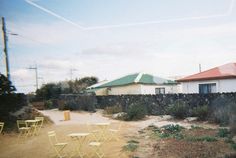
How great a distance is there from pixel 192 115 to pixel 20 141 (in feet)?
31.7

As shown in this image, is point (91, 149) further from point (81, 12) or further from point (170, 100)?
point (170, 100)

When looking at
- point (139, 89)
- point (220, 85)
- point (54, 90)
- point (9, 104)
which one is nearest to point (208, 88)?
point (220, 85)

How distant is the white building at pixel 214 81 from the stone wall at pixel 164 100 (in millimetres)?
3313

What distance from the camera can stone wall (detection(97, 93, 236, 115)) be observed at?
16.1 m

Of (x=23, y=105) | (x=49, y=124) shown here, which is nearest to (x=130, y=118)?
(x=49, y=124)

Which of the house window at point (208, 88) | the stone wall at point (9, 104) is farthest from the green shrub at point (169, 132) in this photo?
the house window at point (208, 88)

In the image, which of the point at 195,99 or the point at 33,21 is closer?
the point at 33,21

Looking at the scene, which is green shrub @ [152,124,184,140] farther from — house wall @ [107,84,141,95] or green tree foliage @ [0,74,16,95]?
house wall @ [107,84,141,95]

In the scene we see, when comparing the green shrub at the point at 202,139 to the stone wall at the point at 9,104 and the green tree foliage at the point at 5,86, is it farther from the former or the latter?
the green tree foliage at the point at 5,86

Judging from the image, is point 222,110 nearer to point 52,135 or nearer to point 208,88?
point 208,88

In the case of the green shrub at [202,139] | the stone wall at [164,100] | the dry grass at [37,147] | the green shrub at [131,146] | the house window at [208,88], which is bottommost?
the dry grass at [37,147]

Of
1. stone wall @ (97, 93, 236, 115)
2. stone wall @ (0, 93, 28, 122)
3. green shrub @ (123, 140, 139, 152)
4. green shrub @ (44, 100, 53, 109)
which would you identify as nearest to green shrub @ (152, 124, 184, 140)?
green shrub @ (123, 140, 139, 152)

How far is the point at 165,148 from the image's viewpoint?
880 cm

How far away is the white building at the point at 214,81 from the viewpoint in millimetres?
19859
